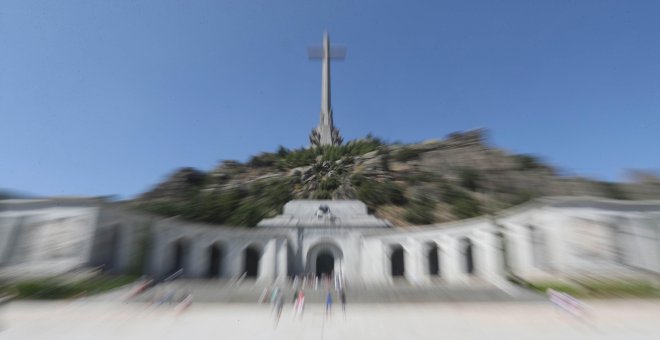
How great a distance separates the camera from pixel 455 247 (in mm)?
18703

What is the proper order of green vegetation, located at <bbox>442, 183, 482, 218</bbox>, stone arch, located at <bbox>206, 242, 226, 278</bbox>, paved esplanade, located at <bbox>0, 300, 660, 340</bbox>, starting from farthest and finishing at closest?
green vegetation, located at <bbox>442, 183, 482, 218</bbox>, stone arch, located at <bbox>206, 242, 226, 278</bbox>, paved esplanade, located at <bbox>0, 300, 660, 340</bbox>

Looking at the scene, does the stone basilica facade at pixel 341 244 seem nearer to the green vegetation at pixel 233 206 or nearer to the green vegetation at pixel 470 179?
the green vegetation at pixel 233 206

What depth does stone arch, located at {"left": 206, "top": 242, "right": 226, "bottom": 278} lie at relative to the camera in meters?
19.0

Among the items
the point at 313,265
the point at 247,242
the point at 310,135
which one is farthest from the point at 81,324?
the point at 310,135

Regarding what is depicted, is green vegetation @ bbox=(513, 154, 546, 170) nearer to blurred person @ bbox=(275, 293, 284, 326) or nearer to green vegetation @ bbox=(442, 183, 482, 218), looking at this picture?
green vegetation @ bbox=(442, 183, 482, 218)

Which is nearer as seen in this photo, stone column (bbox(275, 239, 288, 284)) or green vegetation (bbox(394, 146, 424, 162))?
stone column (bbox(275, 239, 288, 284))

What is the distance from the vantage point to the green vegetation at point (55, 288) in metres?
11.0

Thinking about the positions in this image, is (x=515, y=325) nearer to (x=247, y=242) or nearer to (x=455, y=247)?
(x=455, y=247)

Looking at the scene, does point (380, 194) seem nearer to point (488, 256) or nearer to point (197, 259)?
point (488, 256)

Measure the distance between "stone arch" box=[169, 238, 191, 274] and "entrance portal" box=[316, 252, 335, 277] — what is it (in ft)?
26.7

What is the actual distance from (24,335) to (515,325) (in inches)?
536

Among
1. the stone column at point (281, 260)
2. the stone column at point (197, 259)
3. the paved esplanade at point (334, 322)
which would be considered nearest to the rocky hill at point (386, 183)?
the stone column at point (197, 259)

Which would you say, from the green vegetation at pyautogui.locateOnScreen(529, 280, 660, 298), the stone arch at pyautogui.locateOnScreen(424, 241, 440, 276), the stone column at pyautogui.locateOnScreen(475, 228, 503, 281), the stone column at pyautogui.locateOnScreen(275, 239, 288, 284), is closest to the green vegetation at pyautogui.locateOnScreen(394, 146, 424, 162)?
the stone arch at pyautogui.locateOnScreen(424, 241, 440, 276)

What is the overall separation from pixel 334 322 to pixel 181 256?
13852 mm
